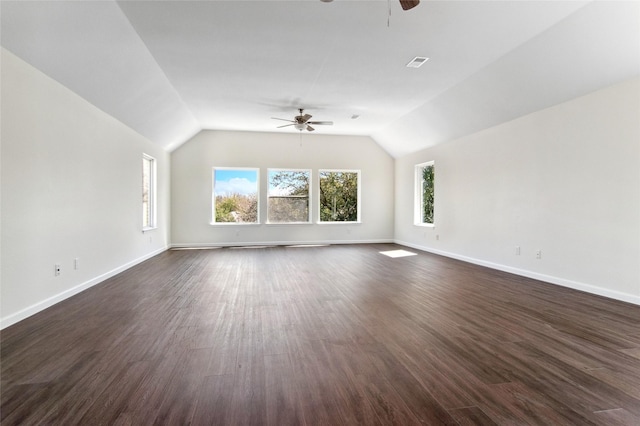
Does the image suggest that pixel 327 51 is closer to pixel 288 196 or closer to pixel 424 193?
pixel 424 193

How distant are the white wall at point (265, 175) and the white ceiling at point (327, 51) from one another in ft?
8.30

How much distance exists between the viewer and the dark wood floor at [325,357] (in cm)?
169

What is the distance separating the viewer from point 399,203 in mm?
9406

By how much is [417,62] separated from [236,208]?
6.12 metres

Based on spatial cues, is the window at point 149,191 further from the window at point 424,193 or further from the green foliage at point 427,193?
the green foliage at point 427,193

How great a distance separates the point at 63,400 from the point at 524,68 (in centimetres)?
556

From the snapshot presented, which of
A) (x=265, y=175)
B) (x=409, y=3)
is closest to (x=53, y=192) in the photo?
(x=409, y=3)

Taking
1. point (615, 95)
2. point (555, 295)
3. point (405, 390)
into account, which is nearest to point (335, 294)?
point (405, 390)

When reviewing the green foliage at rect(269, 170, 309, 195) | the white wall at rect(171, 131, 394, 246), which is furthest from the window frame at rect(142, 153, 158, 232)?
the green foliage at rect(269, 170, 309, 195)

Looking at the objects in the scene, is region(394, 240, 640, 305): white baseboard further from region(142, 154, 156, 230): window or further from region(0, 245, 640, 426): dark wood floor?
region(142, 154, 156, 230): window

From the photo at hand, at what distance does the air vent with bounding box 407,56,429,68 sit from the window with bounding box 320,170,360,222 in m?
5.07

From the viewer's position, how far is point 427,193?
822 cm

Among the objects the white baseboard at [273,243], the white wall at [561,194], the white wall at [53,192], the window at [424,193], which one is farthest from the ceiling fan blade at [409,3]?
the white baseboard at [273,243]

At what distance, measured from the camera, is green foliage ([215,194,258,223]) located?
8.86m
